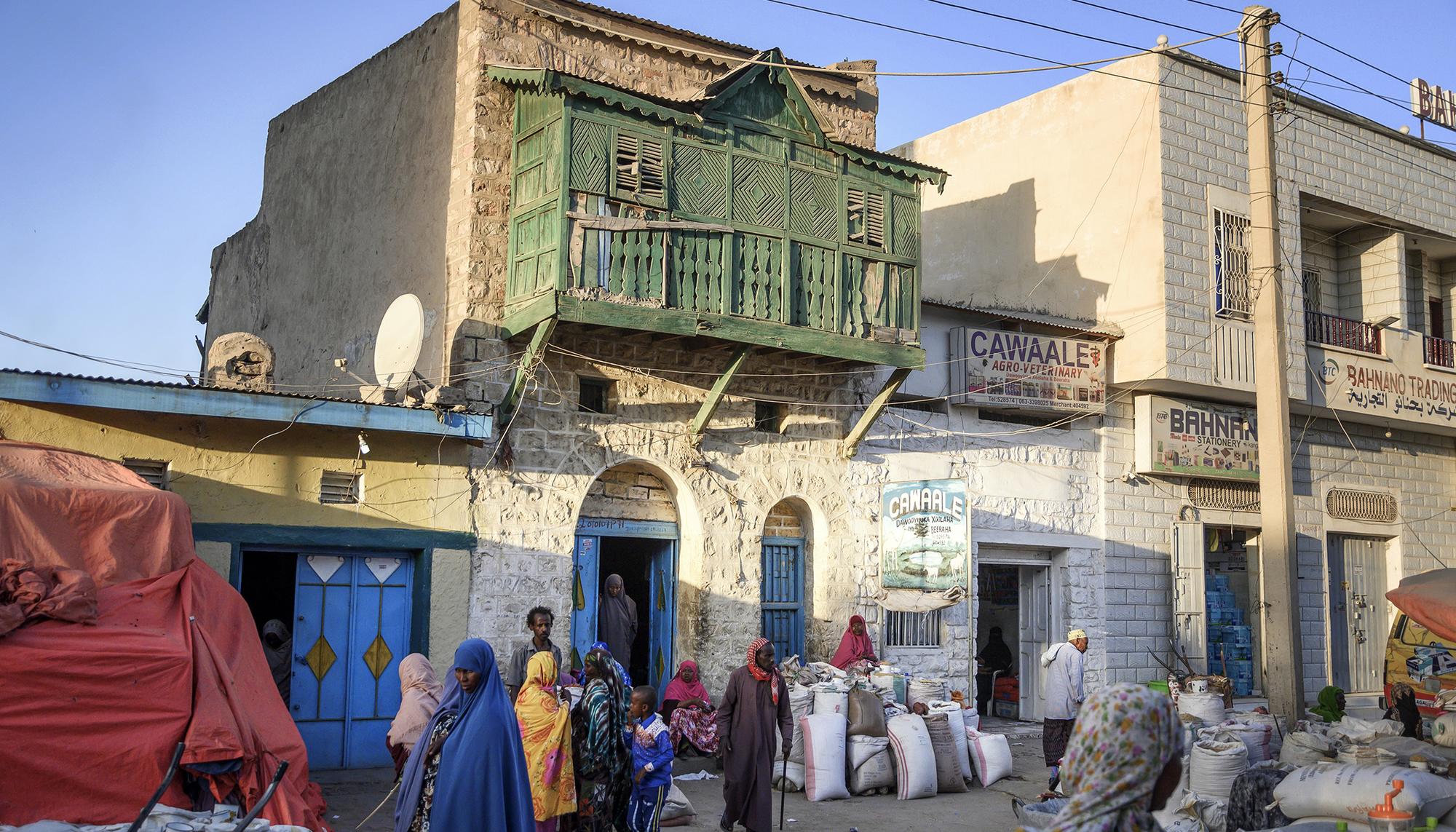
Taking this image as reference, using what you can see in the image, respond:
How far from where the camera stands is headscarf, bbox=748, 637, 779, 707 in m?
9.50

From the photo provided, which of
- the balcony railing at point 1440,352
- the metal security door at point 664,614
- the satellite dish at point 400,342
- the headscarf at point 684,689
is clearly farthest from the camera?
the balcony railing at point 1440,352

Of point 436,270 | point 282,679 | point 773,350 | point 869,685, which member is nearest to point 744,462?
point 773,350

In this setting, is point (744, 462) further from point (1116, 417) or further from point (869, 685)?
point (1116, 417)

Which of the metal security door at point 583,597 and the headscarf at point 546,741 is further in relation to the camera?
the metal security door at point 583,597

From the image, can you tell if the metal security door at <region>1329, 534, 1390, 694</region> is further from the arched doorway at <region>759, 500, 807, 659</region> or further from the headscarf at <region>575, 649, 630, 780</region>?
the headscarf at <region>575, 649, 630, 780</region>

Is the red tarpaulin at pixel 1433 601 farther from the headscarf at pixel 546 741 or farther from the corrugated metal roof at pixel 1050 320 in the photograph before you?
the headscarf at pixel 546 741

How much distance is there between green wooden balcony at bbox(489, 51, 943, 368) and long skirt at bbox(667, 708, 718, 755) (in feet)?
12.7

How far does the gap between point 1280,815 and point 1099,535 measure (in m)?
8.65

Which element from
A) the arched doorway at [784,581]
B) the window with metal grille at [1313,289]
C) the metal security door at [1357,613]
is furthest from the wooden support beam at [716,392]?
the metal security door at [1357,613]

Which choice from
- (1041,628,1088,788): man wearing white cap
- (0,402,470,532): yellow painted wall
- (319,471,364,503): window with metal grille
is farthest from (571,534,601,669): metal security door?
Result: (1041,628,1088,788): man wearing white cap

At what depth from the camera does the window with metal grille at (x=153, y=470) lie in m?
10.8

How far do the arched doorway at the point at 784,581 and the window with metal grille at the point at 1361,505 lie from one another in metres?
10.2

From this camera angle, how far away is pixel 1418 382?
2067 cm

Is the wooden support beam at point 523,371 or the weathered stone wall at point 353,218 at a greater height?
the weathered stone wall at point 353,218
